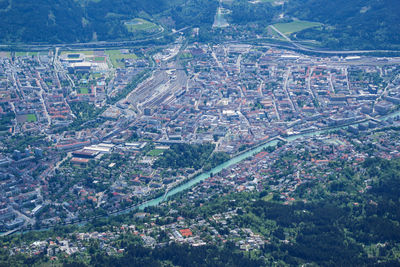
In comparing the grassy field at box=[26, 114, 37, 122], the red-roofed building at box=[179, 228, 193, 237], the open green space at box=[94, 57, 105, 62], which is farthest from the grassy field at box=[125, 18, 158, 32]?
the red-roofed building at box=[179, 228, 193, 237]

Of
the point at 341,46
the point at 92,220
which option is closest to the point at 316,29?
the point at 341,46

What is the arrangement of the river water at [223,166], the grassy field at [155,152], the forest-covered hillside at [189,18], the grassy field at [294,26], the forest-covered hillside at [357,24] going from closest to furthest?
the river water at [223,166] < the grassy field at [155,152] < the forest-covered hillside at [357,24] < the forest-covered hillside at [189,18] < the grassy field at [294,26]

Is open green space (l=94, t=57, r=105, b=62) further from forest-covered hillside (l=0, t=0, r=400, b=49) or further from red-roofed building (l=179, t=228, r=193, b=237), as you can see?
red-roofed building (l=179, t=228, r=193, b=237)

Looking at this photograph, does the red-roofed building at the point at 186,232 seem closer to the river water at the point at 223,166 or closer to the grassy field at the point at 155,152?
the river water at the point at 223,166

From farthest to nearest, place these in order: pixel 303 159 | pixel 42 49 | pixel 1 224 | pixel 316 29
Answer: pixel 316 29 < pixel 42 49 < pixel 303 159 < pixel 1 224

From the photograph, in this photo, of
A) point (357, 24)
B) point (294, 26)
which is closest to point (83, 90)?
point (294, 26)

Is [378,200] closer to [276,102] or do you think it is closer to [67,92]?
[276,102]

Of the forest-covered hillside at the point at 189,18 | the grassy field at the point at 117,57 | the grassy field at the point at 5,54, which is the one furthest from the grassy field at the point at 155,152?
the forest-covered hillside at the point at 189,18
